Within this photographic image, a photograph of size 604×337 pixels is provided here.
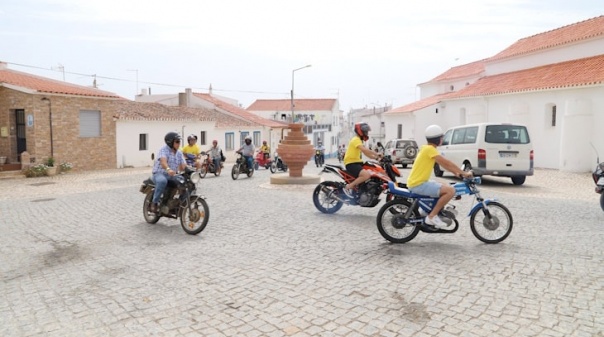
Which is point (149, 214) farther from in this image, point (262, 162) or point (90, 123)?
point (90, 123)

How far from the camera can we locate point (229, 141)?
41.6 metres

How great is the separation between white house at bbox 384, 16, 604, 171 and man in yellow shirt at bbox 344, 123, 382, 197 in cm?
1560

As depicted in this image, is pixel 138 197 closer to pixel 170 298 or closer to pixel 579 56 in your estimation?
pixel 170 298

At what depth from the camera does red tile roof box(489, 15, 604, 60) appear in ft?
85.0

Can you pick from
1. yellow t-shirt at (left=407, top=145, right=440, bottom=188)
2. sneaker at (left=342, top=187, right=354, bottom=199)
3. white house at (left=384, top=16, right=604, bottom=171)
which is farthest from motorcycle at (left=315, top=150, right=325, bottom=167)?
yellow t-shirt at (left=407, top=145, right=440, bottom=188)

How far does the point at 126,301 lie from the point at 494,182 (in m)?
13.9

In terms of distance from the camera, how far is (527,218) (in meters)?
9.05

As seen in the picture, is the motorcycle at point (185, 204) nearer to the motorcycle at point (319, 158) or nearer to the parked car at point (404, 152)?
the parked car at point (404, 152)

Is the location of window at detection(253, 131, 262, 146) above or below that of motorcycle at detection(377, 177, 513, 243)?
above

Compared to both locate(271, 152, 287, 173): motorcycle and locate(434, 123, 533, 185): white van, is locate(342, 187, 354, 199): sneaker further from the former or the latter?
locate(271, 152, 287, 173): motorcycle

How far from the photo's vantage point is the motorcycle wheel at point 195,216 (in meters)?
7.86

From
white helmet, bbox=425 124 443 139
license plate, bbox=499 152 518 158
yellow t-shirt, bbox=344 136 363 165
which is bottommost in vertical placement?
license plate, bbox=499 152 518 158

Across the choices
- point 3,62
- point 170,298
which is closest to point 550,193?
point 170,298

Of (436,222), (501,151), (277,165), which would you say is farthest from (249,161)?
(436,222)
